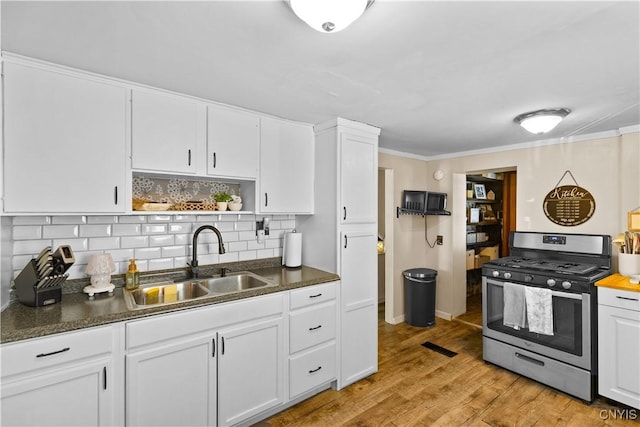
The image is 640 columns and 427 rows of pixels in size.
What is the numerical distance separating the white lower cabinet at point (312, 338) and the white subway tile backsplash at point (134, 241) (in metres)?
1.15

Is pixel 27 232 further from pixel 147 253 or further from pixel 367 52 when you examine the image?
pixel 367 52

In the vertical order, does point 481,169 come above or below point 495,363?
above

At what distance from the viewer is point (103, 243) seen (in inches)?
86.6

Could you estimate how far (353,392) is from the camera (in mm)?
2631

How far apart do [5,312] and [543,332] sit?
3.68 metres

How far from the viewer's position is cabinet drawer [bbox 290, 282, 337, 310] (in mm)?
2406

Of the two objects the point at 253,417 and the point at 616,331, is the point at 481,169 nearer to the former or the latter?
the point at 616,331

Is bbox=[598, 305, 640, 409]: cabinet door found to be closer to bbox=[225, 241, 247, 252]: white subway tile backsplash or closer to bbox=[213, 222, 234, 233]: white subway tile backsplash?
bbox=[225, 241, 247, 252]: white subway tile backsplash

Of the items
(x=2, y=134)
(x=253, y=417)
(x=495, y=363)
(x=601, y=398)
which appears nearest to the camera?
(x=2, y=134)

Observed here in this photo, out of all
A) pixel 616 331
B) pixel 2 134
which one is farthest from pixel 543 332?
pixel 2 134

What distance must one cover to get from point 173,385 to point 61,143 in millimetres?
1534

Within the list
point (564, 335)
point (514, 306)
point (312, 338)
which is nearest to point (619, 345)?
point (564, 335)

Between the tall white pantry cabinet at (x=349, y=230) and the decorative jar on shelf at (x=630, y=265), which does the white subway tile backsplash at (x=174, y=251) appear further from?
the decorative jar on shelf at (x=630, y=265)

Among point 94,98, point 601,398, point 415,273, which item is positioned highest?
point 94,98
